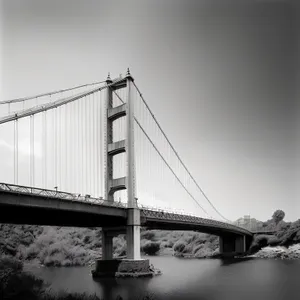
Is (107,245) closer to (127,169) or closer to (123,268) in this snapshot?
(123,268)

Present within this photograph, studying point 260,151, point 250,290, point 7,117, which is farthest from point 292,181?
point 7,117

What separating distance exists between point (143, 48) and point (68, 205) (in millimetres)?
17063

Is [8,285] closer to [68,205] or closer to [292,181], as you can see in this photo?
[68,205]

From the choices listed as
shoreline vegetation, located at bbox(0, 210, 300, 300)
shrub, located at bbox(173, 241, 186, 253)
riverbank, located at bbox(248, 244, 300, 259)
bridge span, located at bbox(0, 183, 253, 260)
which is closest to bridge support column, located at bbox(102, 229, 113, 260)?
bridge span, located at bbox(0, 183, 253, 260)

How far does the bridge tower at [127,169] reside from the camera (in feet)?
176

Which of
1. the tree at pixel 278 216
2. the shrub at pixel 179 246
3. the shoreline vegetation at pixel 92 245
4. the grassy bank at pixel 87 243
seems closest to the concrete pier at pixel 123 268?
the shoreline vegetation at pixel 92 245

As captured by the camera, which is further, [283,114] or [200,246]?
[200,246]

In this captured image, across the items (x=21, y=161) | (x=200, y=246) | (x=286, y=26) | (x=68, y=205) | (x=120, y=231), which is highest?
(x=286, y=26)

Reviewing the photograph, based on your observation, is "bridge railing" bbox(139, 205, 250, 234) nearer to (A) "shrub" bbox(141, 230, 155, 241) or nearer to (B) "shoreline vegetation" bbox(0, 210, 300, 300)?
A: (B) "shoreline vegetation" bbox(0, 210, 300, 300)

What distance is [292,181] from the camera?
50.2 meters

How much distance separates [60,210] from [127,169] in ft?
51.1

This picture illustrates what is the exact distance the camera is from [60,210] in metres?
41.2

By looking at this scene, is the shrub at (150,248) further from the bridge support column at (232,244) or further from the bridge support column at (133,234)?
the bridge support column at (133,234)

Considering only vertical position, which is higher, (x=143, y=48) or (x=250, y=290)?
(x=143, y=48)
